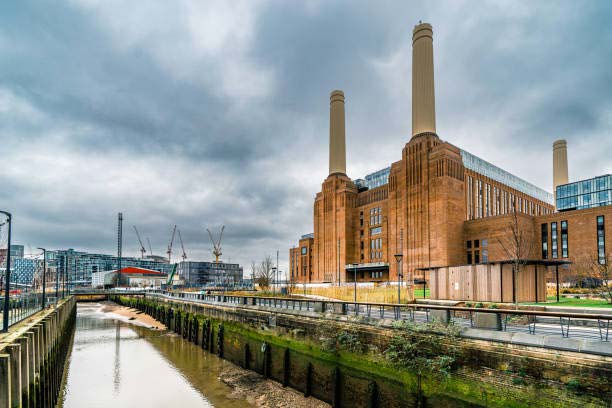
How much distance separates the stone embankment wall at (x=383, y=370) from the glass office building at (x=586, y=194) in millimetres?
118432

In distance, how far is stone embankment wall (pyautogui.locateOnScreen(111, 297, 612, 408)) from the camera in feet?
35.4

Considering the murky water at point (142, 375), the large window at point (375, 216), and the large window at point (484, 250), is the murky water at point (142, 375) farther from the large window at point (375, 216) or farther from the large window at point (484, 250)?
the large window at point (375, 216)

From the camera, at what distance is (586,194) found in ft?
368

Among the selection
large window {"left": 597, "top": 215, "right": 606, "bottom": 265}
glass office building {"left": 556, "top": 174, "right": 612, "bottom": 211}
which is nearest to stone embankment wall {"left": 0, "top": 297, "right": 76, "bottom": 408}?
large window {"left": 597, "top": 215, "right": 606, "bottom": 265}

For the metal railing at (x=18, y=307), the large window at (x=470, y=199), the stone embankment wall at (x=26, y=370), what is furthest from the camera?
the large window at (x=470, y=199)

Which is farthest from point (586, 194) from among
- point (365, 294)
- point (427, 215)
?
point (365, 294)

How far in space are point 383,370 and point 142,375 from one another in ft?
64.7

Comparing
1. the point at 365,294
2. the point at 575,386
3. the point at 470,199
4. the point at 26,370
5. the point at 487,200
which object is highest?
the point at 487,200

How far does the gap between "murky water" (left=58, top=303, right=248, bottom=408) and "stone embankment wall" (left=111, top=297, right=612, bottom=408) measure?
3.24m

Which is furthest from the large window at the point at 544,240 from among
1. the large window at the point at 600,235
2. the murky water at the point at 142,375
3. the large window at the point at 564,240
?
the murky water at the point at 142,375

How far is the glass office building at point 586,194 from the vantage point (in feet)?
357

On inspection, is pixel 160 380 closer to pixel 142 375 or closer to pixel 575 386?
pixel 142 375

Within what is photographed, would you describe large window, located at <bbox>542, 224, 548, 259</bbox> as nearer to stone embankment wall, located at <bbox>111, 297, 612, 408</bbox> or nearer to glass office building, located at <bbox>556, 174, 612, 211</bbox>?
glass office building, located at <bbox>556, 174, 612, 211</bbox>

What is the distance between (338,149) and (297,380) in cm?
11194
